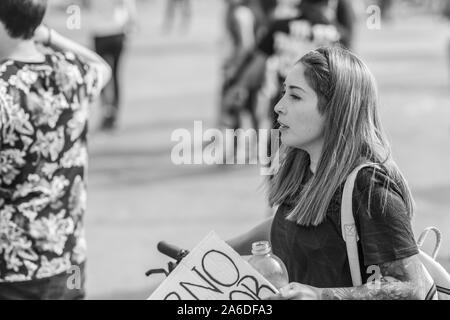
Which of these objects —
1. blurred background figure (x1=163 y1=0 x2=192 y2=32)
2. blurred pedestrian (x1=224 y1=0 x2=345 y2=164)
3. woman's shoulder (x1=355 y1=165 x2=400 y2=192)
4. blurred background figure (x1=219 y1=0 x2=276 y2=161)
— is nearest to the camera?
woman's shoulder (x1=355 y1=165 x2=400 y2=192)

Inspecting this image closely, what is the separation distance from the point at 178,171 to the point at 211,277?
286 inches

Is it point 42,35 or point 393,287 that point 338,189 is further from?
point 42,35

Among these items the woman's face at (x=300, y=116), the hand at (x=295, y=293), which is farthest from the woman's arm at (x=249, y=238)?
the hand at (x=295, y=293)

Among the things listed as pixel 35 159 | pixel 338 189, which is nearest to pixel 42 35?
pixel 35 159

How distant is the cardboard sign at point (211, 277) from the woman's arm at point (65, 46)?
1.51 m

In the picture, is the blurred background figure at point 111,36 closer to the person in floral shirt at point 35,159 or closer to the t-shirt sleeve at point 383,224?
the person in floral shirt at point 35,159

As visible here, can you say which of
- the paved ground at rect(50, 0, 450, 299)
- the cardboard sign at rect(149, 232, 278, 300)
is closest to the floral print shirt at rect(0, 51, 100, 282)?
the paved ground at rect(50, 0, 450, 299)

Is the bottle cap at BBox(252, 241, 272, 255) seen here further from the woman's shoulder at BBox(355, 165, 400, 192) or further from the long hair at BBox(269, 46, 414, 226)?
the woman's shoulder at BBox(355, 165, 400, 192)

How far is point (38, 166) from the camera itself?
3.60 metres

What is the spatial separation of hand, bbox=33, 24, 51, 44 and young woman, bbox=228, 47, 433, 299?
138cm

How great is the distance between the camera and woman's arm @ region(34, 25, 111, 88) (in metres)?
3.92

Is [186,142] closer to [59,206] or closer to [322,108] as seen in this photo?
[59,206]

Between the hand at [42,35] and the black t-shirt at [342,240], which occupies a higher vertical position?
the hand at [42,35]

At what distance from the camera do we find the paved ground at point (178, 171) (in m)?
7.12
